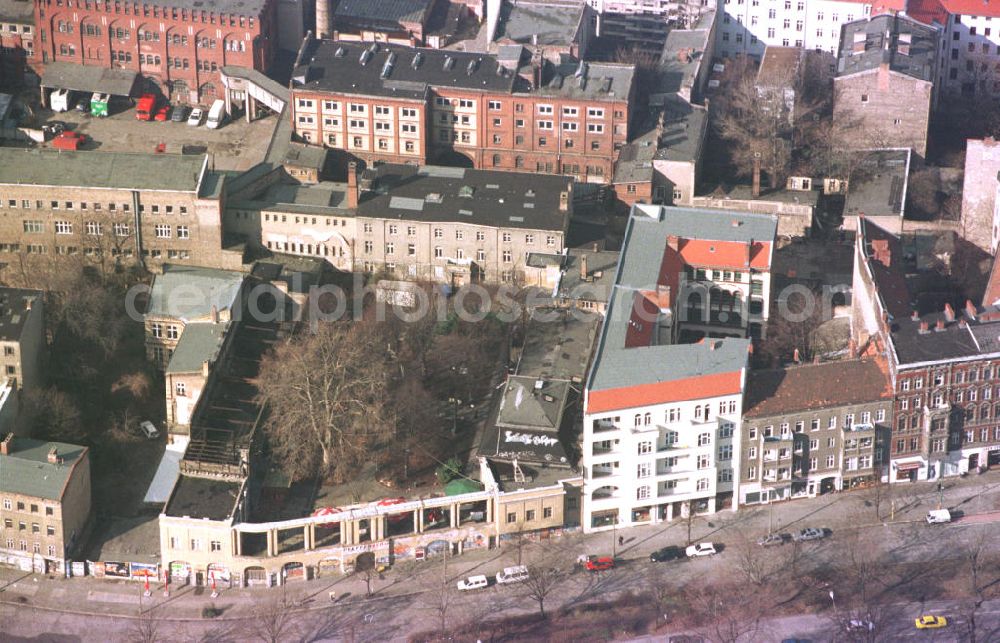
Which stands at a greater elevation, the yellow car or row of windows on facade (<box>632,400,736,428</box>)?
row of windows on facade (<box>632,400,736,428</box>)

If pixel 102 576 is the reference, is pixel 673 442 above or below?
above

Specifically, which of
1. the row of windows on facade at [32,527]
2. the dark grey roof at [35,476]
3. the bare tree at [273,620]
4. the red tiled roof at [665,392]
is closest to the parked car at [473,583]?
the bare tree at [273,620]

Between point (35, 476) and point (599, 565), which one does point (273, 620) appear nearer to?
point (35, 476)

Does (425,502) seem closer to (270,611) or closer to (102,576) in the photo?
(270,611)

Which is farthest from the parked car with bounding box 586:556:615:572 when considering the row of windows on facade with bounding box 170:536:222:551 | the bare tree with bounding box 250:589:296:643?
the row of windows on facade with bounding box 170:536:222:551

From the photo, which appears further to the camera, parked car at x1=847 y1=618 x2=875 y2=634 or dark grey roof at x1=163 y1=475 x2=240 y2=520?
dark grey roof at x1=163 y1=475 x2=240 y2=520

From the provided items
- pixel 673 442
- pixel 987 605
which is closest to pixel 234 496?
pixel 673 442

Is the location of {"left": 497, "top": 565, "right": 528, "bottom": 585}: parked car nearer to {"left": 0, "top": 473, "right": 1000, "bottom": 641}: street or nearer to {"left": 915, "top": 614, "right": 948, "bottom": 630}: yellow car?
{"left": 0, "top": 473, "right": 1000, "bottom": 641}: street
